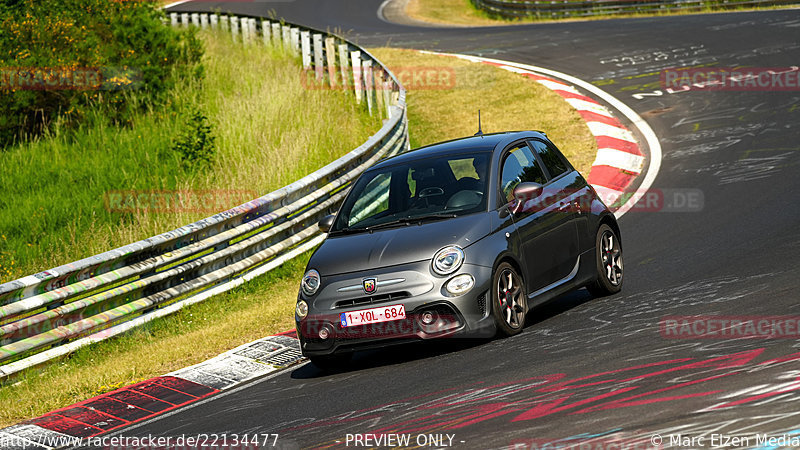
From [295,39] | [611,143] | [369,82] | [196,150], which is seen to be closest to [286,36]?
[295,39]

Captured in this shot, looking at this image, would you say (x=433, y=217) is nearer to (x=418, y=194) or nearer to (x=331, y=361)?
(x=418, y=194)

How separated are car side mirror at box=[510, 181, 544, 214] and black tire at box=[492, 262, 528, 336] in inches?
24.4

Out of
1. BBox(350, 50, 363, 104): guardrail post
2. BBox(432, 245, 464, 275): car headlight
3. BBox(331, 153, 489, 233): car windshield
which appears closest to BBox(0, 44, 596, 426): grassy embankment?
BBox(350, 50, 363, 104): guardrail post

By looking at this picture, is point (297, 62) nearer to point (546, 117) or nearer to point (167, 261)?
point (546, 117)

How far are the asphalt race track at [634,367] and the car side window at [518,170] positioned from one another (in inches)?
46.1

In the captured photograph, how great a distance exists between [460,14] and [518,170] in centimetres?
3228

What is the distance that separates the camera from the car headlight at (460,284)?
782 centimetres

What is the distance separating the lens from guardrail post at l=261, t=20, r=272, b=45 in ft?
85.5

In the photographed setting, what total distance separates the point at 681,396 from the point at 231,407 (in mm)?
3310

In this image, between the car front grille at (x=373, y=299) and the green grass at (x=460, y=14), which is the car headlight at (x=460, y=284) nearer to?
the car front grille at (x=373, y=299)

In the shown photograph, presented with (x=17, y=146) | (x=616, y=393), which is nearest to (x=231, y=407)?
(x=616, y=393)

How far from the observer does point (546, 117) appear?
774 inches

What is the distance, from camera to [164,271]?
1078 centimetres

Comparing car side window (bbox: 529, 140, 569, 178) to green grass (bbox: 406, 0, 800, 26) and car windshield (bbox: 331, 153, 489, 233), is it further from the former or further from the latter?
green grass (bbox: 406, 0, 800, 26)
